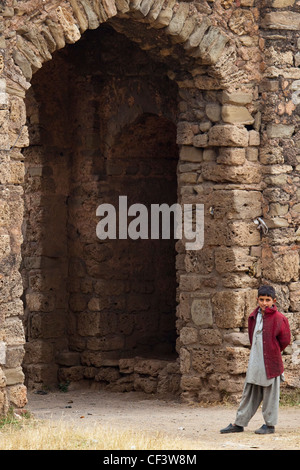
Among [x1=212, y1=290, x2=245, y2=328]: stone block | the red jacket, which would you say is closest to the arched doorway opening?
[x1=212, y1=290, x2=245, y2=328]: stone block

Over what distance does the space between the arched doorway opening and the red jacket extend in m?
3.38

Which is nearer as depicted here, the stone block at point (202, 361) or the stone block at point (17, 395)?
the stone block at point (17, 395)

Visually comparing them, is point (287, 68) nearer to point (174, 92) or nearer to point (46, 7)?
point (174, 92)

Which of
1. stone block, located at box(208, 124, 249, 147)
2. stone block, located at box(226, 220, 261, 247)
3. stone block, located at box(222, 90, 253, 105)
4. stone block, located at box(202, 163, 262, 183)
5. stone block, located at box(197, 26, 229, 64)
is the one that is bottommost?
stone block, located at box(226, 220, 261, 247)

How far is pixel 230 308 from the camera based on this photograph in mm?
9727

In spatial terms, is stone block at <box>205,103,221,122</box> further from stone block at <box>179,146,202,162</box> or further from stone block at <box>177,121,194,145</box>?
stone block at <box>179,146,202,162</box>

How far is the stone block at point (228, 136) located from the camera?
A: 9.73 meters

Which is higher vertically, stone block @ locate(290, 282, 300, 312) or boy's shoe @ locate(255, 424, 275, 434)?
stone block @ locate(290, 282, 300, 312)

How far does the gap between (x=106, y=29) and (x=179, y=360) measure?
3740 millimetres

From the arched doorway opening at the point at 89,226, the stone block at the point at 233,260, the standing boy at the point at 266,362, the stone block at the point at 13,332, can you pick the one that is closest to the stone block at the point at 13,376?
the stone block at the point at 13,332

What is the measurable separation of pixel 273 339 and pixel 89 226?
4.01 m

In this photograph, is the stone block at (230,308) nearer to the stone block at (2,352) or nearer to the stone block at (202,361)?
the stone block at (202,361)

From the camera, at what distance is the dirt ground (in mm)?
7777

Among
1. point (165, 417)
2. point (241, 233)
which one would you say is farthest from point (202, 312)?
point (165, 417)
